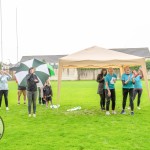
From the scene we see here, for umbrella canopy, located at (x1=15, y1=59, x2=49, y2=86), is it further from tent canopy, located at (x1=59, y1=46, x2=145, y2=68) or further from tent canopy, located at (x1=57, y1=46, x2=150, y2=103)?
tent canopy, located at (x1=59, y1=46, x2=145, y2=68)

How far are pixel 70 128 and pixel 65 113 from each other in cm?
351

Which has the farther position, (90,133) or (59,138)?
(90,133)

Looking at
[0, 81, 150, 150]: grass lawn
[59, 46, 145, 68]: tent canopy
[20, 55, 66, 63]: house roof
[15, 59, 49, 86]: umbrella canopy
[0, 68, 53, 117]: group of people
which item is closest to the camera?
[0, 81, 150, 150]: grass lawn

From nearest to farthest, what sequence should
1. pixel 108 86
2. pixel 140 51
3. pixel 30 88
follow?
pixel 30 88 → pixel 108 86 → pixel 140 51

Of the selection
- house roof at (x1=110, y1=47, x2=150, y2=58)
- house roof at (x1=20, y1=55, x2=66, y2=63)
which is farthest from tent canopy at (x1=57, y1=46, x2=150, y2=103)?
house roof at (x1=20, y1=55, x2=66, y2=63)

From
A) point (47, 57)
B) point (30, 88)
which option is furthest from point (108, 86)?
point (47, 57)

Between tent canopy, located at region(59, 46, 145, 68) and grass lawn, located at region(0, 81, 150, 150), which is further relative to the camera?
tent canopy, located at region(59, 46, 145, 68)

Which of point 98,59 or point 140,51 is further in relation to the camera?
point 140,51

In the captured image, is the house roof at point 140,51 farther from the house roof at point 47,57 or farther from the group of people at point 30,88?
the group of people at point 30,88

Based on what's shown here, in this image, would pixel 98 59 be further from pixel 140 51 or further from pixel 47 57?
pixel 47 57

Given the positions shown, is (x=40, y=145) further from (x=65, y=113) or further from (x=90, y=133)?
(x=65, y=113)

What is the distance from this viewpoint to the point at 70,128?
9742 millimetres

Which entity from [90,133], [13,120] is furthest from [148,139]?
[13,120]

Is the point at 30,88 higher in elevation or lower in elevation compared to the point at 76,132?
higher
